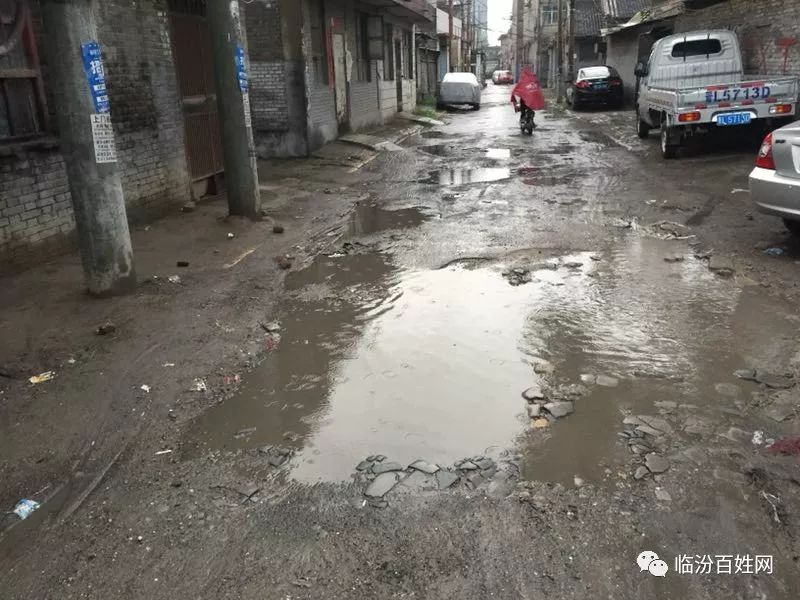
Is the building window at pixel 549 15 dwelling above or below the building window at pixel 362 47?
above

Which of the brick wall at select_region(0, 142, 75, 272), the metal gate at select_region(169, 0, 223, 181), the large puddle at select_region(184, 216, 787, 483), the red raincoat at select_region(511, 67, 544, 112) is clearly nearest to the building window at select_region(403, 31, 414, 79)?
the red raincoat at select_region(511, 67, 544, 112)

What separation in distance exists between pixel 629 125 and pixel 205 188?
14.4 meters

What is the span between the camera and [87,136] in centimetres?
506

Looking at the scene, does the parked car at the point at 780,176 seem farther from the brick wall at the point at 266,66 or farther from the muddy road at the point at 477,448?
the brick wall at the point at 266,66

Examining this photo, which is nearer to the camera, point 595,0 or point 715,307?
point 715,307

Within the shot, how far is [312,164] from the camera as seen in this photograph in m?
13.9

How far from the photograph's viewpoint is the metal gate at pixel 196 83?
365 inches

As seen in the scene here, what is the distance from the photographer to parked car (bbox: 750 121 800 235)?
5977mm

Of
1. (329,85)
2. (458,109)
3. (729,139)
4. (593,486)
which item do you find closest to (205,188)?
(329,85)

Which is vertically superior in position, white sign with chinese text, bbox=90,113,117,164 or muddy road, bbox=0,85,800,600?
white sign with chinese text, bbox=90,113,117,164

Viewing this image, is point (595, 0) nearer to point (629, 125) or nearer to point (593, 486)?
point (629, 125)

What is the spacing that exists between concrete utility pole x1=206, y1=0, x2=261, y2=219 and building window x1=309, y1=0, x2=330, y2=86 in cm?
769

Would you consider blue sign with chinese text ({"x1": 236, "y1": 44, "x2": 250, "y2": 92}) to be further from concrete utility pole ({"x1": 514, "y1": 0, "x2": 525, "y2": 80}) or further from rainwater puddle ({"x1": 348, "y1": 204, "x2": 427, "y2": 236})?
concrete utility pole ({"x1": 514, "y1": 0, "x2": 525, "y2": 80})

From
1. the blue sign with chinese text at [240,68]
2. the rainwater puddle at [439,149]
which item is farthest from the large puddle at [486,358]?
the rainwater puddle at [439,149]
